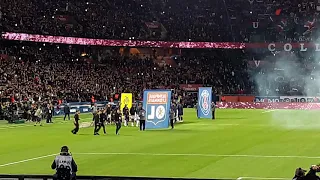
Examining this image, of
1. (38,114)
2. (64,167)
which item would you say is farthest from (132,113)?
(64,167)

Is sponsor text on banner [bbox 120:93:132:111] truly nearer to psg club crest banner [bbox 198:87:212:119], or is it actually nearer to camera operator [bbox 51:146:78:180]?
psg club crest banner [bbox 198:87:212:119]

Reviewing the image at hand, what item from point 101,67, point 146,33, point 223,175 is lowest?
point 223,175

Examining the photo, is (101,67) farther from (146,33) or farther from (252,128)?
(252,128)

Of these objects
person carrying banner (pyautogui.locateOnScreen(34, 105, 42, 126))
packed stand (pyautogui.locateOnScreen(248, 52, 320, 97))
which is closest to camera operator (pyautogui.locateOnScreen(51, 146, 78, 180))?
person carrying banner (pyautogui.locateOnScreen(34, 105, 42, 126))

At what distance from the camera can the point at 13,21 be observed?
81.1 metres

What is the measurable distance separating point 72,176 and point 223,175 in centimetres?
920

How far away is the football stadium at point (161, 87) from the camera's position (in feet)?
94.9

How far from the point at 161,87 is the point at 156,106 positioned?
5068cm

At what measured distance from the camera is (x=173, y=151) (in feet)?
103

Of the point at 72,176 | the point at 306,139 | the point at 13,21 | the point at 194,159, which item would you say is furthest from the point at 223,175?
the point at 13,21

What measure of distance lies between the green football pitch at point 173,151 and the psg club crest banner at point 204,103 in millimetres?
11611

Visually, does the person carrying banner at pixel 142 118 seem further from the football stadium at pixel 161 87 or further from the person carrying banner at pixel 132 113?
the person carrying banner at pixel 132 113

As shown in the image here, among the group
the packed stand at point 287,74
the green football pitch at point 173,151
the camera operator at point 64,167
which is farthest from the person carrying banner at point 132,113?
the packed stand at point 287,74

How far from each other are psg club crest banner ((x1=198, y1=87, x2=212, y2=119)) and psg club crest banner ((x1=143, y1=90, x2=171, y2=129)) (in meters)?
13.7
